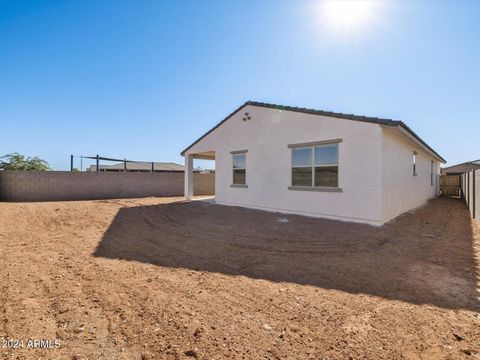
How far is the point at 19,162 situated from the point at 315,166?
30205mm

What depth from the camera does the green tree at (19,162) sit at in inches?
977

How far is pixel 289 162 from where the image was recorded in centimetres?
1016

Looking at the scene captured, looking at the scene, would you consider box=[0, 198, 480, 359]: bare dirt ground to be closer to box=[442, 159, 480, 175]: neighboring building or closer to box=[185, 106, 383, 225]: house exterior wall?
box=[185, 106, 383, 225]: house exterior wall

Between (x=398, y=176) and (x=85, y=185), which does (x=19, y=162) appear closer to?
(x=85, y=185)

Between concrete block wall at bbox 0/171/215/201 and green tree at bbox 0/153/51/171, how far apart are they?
13.3 meters

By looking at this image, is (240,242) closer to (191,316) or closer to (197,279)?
(197,279)

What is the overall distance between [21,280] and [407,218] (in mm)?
11182

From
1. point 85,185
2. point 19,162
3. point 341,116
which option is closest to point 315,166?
point 341,116

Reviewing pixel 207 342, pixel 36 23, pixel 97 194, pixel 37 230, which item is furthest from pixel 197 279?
pixel 97 194

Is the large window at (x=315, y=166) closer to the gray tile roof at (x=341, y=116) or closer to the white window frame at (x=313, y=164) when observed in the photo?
the white window frame at (x=313, y=164)

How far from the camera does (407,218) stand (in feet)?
30.9

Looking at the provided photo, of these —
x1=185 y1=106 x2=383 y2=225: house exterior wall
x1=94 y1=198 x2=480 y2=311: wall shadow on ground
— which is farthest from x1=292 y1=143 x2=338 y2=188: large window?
x1=94 y1=198 x2=480 y2=311: wall shadow on ground

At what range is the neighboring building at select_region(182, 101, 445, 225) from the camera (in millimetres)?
8094

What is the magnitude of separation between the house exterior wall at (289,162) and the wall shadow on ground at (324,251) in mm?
804
